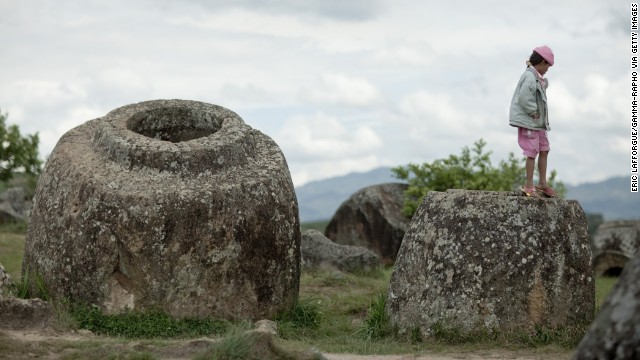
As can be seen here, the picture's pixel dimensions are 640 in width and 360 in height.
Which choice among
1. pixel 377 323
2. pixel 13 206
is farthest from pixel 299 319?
pixel 13 206

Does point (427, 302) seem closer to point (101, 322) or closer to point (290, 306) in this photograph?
point (290, 306)

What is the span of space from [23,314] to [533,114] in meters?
6.69

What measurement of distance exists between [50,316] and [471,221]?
5.17 m

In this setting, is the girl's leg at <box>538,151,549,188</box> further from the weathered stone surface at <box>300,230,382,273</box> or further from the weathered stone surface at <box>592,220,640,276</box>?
the weathered stone surface at <box>592,220,640,276</box>

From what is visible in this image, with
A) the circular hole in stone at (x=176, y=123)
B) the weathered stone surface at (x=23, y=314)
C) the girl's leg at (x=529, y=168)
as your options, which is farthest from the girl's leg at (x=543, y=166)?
the weathered stone surface at (x=23, y=314)

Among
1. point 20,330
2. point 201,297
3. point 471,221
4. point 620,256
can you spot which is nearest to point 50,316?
point 20,330

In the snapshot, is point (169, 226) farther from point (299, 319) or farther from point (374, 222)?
point (374, 222)

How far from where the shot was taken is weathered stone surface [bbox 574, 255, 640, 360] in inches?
236

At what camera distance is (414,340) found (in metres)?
12.6

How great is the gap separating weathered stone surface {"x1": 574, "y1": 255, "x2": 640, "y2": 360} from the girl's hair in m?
7.34

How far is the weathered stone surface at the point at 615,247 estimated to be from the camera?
28.1 m

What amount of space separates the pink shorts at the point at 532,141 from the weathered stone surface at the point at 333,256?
848 centimetres

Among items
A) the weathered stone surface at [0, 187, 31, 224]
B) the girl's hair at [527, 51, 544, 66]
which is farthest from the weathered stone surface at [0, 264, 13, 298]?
the weathered stone surface at [0, 187, 31, 224]

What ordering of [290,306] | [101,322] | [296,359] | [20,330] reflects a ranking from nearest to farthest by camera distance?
1. [296,359]
2. [20,330]
3. [101,322]
4. [290,306]
